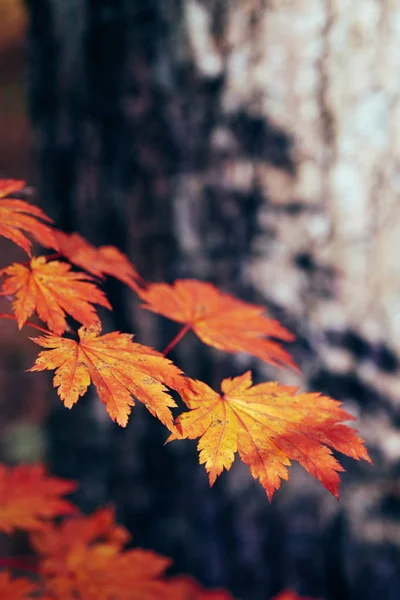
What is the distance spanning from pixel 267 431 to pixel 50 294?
1.31 ft

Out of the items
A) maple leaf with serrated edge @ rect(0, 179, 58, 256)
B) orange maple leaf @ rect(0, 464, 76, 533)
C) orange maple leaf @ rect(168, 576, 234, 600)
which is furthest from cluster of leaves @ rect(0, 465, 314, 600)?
maple leaf with serrated edge @ rect(0, 179, 58, 256)

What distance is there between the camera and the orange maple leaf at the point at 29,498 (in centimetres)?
121

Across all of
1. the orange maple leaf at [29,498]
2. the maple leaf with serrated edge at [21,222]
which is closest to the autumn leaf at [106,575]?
the orange maple leaf at [29,498]

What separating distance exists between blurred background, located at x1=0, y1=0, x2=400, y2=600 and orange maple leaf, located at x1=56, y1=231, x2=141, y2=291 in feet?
2.41

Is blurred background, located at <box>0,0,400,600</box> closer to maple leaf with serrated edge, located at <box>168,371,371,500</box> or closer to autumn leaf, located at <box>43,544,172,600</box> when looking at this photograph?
autumn leaf, located at <box>43,544,172,600</box>

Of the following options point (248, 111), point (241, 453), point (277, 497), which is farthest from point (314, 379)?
point (241, 453)

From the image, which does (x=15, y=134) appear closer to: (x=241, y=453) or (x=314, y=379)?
(x=314, y=379)

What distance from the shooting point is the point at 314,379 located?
1690 millimetres

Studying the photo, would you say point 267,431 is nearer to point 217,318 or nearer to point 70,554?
point 217,318

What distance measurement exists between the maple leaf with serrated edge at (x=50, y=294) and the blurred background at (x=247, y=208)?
0.92 metres

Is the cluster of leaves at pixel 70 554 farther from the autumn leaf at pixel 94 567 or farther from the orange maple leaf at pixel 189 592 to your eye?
the orange maple leaf at pixel 189 592

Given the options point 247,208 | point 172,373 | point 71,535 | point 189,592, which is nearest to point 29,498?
point 71,535

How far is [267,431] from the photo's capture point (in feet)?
2.59

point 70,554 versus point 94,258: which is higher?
point 94,258
